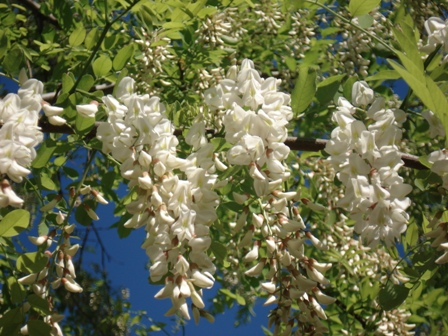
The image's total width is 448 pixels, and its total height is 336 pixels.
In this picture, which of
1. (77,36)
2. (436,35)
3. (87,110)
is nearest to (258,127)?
(87,110)

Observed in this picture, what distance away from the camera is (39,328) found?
3.60 ft

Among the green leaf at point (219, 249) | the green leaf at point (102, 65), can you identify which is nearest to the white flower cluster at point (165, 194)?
the green leaf at point (219, 249)

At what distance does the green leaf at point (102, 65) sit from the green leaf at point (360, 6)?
20.3 inches

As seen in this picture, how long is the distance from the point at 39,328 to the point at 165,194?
1.15ft

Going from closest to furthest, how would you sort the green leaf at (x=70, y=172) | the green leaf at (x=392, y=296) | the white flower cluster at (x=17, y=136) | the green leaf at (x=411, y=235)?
1. the white flower cluster at (x=17, y=136)
2. the green leaf at (x=392, y=296)
3. the green leaf at (x=411, y=235)
4. the green leaf at (x=70, y=172)

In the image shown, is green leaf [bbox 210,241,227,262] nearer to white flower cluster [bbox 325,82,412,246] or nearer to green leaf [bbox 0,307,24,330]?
white flower cluster [bbox 325,82,412,246]

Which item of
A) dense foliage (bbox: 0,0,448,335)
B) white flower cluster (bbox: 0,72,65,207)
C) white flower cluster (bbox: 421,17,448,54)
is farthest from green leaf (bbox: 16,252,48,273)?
white flower cluster (bbox: 421,17,448,54)

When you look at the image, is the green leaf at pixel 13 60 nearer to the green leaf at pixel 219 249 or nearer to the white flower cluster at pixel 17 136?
the white flower cluster at pixel 17 136

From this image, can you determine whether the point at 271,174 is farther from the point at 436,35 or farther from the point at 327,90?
the point at 436,35

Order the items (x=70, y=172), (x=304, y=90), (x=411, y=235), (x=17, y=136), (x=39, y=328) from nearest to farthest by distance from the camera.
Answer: (x=17, y=136), (x=39, y=328), (x=304, y=90), (x=411, y=235), (x=70, y=172)

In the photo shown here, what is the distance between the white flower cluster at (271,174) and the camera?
3.50ft

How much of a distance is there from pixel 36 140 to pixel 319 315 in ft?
2.06

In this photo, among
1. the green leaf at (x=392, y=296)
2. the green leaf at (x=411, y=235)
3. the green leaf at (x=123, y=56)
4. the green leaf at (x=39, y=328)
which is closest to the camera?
the green leaf at (x=39, y=328)

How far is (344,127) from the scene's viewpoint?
1125 mm
